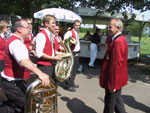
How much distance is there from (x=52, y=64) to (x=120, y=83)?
135 centimetres

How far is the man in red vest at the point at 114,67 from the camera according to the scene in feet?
8.80

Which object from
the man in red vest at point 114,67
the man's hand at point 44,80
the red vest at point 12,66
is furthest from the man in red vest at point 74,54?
the man's hand at point 44,80

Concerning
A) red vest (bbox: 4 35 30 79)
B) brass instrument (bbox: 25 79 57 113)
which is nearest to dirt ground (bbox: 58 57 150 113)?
brass instrument (bbox: 25 79 57 113)

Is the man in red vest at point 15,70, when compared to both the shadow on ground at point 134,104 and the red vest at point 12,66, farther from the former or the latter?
the shadow on ground at point 134,104

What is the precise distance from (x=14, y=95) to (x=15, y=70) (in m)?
0.36

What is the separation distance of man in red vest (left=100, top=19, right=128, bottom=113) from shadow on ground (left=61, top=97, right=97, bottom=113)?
2.97 ft

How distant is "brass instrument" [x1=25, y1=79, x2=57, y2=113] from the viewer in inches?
85.6

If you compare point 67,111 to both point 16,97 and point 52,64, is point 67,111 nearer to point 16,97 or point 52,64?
point 52,64

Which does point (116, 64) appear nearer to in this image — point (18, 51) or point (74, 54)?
point (18, 51)

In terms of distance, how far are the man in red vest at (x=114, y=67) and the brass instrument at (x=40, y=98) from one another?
900 mm

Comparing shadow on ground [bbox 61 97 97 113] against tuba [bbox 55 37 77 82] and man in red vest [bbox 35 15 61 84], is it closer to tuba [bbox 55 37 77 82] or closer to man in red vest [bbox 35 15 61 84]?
tuba [bbox 55 37 77 82]

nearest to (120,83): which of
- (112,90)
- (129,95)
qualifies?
(112,90)

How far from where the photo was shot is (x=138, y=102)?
4285 mm

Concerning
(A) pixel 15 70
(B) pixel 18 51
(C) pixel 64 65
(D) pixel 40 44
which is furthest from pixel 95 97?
(B) pixel 18 51
